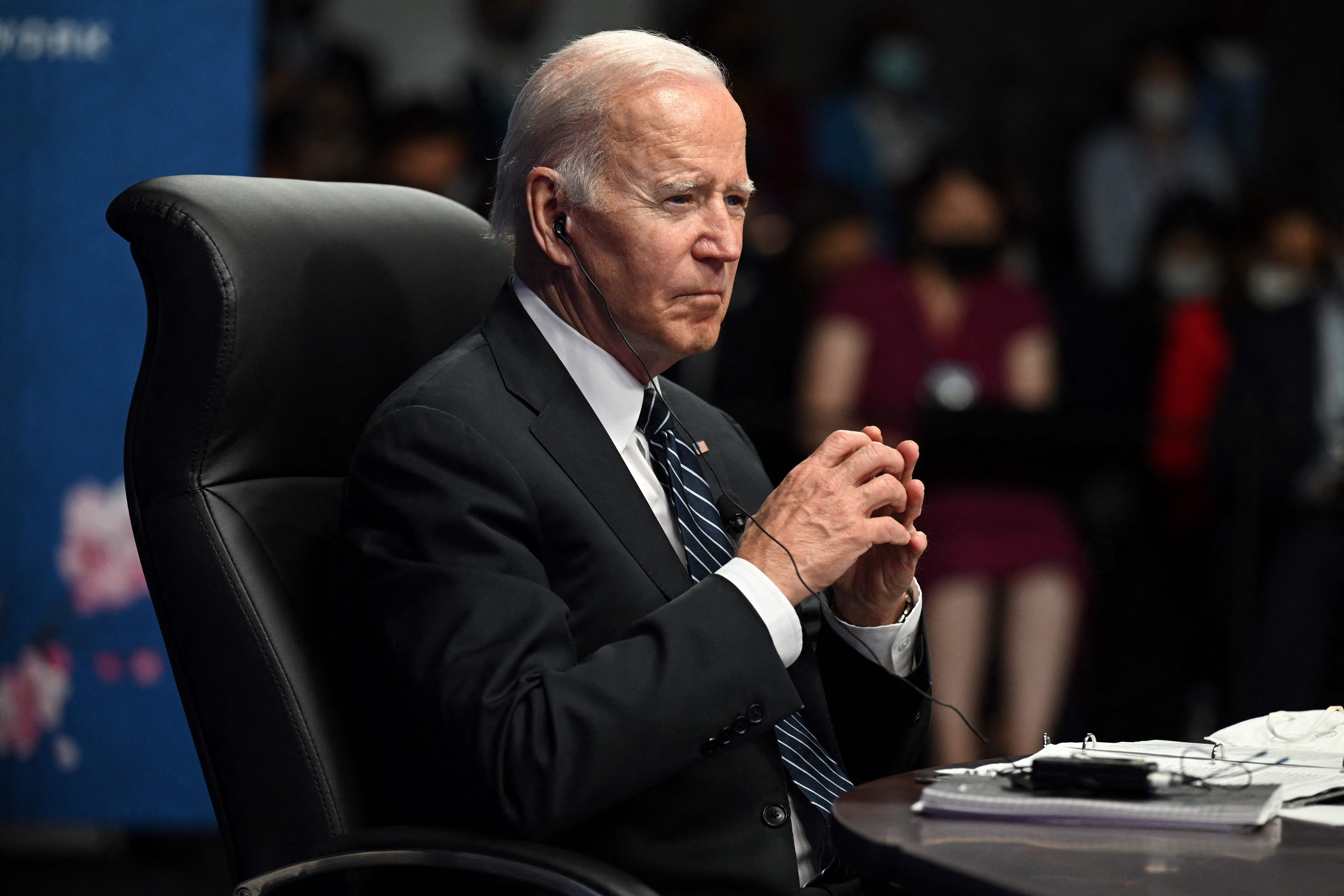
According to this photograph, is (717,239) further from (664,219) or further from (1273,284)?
(1273,284)

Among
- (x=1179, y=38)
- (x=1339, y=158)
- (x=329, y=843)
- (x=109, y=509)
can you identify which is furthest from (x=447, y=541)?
(x=1339, y=158)

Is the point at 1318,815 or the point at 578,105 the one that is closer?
the point at 1318,815

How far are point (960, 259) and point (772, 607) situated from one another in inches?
99.4

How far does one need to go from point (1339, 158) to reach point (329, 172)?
4323 millimetres

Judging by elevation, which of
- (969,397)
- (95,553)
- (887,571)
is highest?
(887,571)

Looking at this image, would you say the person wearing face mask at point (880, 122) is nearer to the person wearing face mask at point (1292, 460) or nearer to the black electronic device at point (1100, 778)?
the person wearing face mask at point (1292, 460)

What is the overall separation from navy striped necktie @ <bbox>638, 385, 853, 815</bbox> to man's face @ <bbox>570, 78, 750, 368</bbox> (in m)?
0.08

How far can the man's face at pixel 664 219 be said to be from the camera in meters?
1.56

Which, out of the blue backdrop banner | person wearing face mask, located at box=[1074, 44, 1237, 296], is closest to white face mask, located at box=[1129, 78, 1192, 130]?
person wearing face mask, located at box=[1074, 44, 1237, 296]

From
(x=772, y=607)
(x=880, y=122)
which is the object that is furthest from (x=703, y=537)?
(x=880, y=122)

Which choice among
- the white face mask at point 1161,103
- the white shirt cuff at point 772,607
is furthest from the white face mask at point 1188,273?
the white shirt cuff at point 772,607

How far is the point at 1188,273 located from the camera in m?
4.33

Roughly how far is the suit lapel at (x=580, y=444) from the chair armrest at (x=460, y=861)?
12.1 inches

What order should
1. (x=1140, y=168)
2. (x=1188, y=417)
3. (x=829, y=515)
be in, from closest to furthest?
(x=829, y=515), (x=1188, y=417), (x=1140, y=168)
